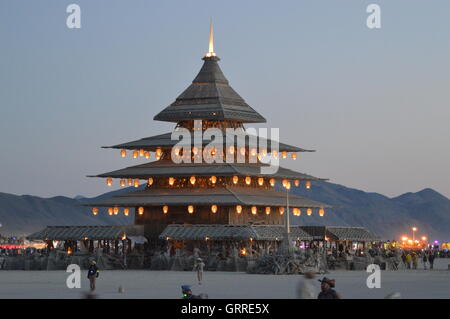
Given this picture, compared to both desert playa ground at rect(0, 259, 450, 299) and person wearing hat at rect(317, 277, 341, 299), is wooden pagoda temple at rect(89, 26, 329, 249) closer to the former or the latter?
desert playa ground at rect(0, 259, 450, 299)

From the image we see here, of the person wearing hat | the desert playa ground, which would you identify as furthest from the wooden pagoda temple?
the person wearing hat

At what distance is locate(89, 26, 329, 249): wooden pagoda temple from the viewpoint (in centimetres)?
9038

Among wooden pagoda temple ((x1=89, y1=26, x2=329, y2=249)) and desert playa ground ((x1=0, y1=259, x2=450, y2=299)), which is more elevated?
wooden pagoda temple ((x1=89, y1=26, x2=329, y2=249))

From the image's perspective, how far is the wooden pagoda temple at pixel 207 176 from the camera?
90375mm

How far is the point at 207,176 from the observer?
3629 inches

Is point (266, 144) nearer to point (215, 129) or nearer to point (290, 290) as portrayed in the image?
point (215, 129)

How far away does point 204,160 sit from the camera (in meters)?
94.2

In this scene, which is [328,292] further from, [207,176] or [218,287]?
[207,176]

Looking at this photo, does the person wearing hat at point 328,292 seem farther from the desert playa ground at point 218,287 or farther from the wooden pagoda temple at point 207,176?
the wooden pagoda temple at point 207,176

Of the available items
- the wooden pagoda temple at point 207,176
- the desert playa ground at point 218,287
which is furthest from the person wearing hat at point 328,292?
the wooden pagoda temple at point 207,176

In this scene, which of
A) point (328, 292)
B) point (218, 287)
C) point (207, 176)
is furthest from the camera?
point (207, 176)

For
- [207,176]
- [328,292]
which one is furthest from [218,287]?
[207,176]

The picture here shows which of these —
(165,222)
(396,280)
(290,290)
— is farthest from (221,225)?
(290,290)
